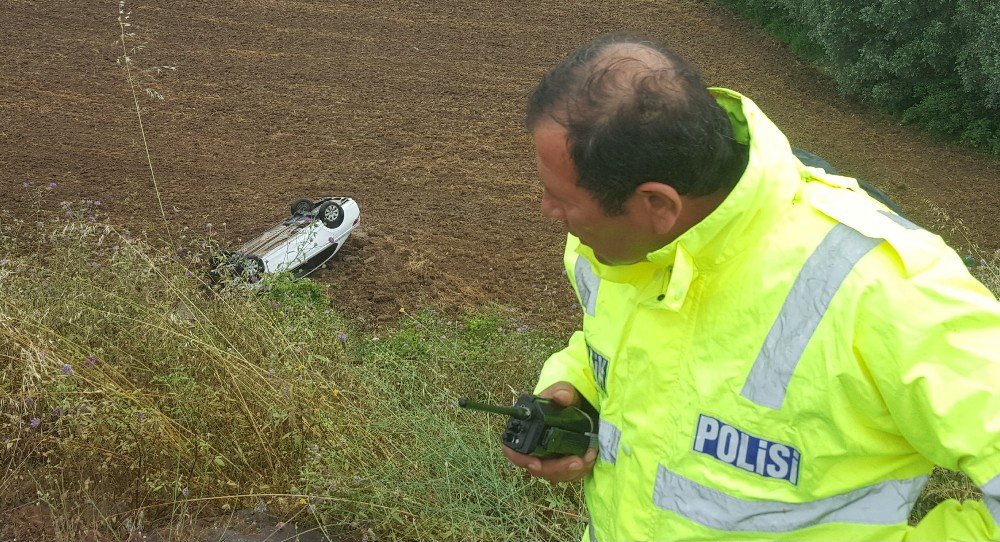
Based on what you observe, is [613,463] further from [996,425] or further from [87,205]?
[87,205]

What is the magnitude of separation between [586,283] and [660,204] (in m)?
0.48

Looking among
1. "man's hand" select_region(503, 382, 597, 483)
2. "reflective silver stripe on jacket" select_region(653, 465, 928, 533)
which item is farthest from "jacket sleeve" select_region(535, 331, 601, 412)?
"reflective silver stripe on jacket" select_region(653, 465, 928, 533)

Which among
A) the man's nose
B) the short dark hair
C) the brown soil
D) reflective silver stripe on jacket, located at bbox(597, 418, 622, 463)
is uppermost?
the short dark hair

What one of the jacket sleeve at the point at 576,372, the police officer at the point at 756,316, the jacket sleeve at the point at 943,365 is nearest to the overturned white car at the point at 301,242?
the jacket sleeve at the point at 576,372

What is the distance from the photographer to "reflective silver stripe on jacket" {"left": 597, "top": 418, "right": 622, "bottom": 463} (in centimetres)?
205

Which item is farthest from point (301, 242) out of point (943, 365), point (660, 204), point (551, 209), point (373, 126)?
point (943, 365)

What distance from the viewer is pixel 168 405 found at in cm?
406

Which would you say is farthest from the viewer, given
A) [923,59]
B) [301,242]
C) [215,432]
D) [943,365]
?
[923,59]

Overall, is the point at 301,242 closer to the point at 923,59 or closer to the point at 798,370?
the point at 798,370

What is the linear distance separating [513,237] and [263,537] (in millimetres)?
3771

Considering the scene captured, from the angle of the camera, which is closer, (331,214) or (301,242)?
(301,242)

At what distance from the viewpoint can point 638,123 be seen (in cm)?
168

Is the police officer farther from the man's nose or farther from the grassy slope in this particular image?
the grassy slope

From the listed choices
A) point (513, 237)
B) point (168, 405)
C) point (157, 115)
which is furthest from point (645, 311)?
point (157, 115)
